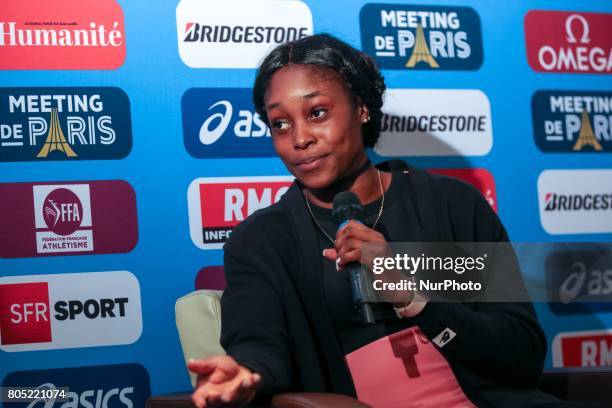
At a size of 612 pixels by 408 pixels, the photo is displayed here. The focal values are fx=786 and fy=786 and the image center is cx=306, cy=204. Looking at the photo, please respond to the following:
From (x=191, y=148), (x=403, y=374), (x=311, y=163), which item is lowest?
(x=403, y=374)

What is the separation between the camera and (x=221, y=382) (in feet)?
4.14

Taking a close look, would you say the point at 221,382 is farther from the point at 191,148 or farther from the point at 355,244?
the point at 191,148

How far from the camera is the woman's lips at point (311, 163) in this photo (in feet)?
5.48

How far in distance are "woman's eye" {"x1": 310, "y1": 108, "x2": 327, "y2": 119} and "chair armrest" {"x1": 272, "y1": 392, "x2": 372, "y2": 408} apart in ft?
2.00

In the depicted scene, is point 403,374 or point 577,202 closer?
point 403,374

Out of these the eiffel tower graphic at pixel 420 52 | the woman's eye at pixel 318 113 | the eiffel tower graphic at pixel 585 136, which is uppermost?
the eiffel tower graphic at pixel 420 52

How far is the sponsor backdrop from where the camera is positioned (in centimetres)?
207

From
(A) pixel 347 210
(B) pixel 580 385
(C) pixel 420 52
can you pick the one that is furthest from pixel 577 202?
(A) pixel 347 210

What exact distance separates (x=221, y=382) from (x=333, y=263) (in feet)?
1.49

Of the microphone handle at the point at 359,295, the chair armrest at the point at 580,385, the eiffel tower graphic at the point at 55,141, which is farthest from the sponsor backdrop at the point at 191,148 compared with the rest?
the microphone handle at the point at 359,295

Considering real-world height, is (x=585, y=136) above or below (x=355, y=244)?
below

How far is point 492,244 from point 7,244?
122cm

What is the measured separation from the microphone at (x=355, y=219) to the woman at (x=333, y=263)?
0.15 meters

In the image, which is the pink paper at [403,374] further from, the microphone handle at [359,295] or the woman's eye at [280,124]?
the woman's eye at [280,124]
